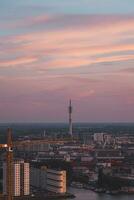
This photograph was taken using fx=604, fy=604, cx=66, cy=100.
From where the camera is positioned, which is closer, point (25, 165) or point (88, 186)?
point (25, 165)

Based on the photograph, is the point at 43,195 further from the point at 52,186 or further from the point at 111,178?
the point at 111,178

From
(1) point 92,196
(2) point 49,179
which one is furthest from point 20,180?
(1) point 92,196

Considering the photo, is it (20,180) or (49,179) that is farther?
(49,179)

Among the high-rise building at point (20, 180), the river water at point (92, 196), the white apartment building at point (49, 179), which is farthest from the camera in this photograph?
the white apartment building at point (49, 179)

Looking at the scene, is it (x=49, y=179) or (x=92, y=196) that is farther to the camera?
(x=49, y=179)

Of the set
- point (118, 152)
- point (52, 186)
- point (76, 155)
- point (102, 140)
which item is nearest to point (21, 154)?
point (76, 155)

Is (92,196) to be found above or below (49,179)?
below

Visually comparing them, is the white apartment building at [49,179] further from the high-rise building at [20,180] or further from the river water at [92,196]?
the high-rise building at [20,180]

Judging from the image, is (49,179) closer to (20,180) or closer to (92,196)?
(20,180)

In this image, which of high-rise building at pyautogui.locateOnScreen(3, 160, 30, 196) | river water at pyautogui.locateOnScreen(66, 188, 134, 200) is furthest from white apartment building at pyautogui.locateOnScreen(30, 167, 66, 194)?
high-rise building at pyautogui.locateOnScreen(3, 160, 30, 196)

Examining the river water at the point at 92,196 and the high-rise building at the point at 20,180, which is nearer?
the river water at the point at 92,196

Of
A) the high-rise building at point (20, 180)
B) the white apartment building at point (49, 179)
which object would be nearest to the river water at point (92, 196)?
the white apartment building at point (49, 179)
